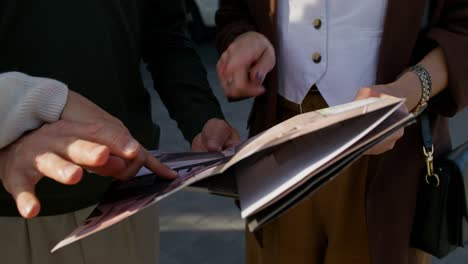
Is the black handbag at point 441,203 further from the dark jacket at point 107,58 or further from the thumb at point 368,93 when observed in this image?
the dark jacket at point 107,58

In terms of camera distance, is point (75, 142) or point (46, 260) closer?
point (75, 142)

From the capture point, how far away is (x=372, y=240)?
4.33ft

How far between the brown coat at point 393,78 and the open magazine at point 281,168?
432 mm

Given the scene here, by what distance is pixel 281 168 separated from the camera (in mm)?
813

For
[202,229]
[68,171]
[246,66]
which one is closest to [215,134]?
[246,66]

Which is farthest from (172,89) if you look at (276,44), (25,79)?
(25,79)

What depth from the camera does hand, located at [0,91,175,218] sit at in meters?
0.76

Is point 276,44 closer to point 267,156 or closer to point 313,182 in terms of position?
point 267,156

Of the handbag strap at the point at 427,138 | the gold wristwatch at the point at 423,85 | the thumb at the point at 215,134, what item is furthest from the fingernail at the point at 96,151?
the handbag strap at the point at 427,138

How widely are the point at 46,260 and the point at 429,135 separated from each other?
0.90 metres

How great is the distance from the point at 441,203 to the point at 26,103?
953 mm

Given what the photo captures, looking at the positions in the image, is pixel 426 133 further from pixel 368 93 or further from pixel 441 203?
pixel 368 93

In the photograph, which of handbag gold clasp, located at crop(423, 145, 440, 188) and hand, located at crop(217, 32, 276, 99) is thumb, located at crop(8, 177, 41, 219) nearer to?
hand, located at crop(217, 32, 276, 99)

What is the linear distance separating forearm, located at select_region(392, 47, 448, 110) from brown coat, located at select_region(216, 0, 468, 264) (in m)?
0.02
